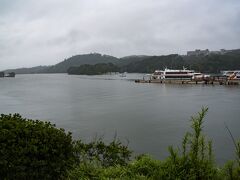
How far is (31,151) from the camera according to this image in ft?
18.6

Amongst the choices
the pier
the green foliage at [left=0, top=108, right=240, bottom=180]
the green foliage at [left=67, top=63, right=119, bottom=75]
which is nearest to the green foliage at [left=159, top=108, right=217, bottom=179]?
the green foliage at [left=0, top=108, right=240, bottom=180]

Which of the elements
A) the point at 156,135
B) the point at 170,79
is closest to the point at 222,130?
the point at 156,135

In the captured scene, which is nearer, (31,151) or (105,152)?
(31,151)

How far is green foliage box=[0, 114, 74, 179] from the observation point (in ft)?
18.4

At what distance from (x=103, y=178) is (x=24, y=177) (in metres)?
2.47

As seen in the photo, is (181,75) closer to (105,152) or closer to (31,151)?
(105,152)

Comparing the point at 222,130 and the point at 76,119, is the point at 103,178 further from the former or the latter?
the point at 76,119

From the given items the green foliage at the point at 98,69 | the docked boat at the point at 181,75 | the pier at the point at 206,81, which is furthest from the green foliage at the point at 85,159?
the green foliage at the point at 98,69

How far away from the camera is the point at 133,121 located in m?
29.0

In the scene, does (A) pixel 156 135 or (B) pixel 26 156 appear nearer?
(B) pixel 26 156

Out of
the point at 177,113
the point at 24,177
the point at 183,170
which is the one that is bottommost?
the point at 177,113

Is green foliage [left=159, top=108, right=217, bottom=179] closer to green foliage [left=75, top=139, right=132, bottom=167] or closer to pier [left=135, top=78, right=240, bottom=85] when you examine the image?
green foliage [left=75, top=139, right=132, bottom=167]

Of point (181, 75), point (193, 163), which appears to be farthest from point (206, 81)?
point (193, 163)

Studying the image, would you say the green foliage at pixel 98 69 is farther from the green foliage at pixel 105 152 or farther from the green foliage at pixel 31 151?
the green foliage at pixel 31 151
